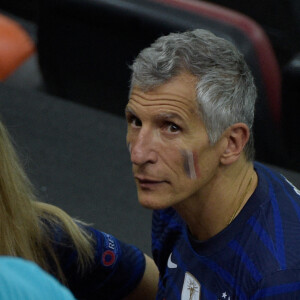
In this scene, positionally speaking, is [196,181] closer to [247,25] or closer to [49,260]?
[49,260]

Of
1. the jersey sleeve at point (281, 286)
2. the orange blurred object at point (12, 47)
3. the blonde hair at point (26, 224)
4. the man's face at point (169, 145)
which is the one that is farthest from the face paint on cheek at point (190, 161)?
the orange blurred object at point (12, 47)

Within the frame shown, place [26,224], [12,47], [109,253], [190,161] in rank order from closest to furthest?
[190,161]
[26,224]
[109,253]
[12,47]

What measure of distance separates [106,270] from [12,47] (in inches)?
59.1

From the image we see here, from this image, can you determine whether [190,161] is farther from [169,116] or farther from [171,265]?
[171,265]

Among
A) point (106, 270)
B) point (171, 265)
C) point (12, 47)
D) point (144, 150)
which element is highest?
point (144, 150)

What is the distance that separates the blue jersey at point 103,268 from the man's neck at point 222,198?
31 centimetres

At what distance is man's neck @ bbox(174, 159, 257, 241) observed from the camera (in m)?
1.30

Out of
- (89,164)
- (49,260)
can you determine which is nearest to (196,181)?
(49,260)

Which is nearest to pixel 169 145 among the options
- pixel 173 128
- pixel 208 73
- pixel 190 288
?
pixel 173 128

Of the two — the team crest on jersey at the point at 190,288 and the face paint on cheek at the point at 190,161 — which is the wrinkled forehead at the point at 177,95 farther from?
the team crest on jersey at the point at 190,288

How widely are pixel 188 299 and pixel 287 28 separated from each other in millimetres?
2216

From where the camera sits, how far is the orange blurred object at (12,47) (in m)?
2.84

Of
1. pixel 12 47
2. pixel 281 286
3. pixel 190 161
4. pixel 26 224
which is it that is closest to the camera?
pixel 281 286

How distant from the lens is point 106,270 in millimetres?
1608
